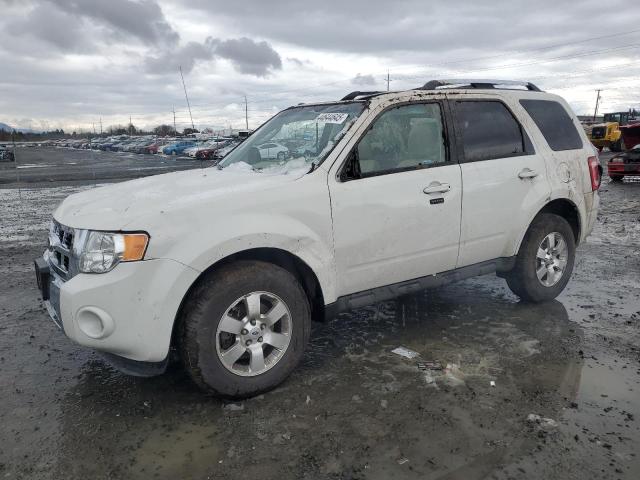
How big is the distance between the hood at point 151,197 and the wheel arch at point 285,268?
0.36 meters

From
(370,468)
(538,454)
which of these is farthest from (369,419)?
(538,454)

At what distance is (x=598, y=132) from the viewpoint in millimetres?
32188

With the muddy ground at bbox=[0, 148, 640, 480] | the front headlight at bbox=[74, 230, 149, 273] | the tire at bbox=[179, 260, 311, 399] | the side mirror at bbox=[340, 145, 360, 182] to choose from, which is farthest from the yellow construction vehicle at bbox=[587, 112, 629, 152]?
the front headlight at bbox=[74, 230, 149, 273]

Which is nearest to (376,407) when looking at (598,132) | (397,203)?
(397,203)

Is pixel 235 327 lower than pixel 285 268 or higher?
lower

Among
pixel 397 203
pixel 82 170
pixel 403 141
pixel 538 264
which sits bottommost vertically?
pixel 82 170

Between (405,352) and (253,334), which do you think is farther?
(405,352)

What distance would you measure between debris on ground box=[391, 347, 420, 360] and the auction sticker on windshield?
176 centimetres

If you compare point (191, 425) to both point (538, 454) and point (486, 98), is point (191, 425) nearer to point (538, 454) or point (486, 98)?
point (538, 454)

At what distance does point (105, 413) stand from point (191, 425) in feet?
1.89

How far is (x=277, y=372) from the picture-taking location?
3.32 meters

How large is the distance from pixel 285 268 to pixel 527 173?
2338mm

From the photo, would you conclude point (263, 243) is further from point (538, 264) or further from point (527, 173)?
point (538, 264)

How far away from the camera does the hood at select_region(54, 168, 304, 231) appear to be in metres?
3.00
